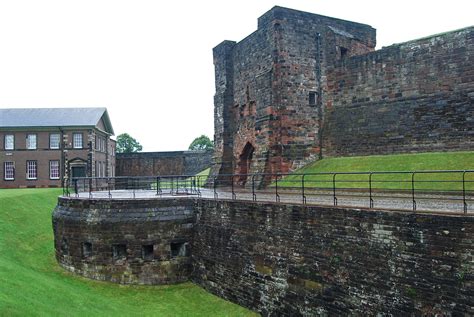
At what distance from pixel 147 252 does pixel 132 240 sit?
697 millimetres

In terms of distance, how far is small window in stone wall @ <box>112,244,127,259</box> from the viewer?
49.2 feet

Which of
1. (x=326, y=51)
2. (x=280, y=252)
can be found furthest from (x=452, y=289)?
(x=326, y=51)

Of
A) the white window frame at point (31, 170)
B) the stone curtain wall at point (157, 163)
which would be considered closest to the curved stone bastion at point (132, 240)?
the white window frame at point (31, 170)

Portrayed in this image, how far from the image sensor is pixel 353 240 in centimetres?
963

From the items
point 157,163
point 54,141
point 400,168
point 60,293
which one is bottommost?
point 60,293

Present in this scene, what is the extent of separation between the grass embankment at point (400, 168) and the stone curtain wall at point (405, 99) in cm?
79

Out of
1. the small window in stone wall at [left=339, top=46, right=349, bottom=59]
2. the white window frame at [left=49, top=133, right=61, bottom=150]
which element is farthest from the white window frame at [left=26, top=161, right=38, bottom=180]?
the small window in stone wall at [left=339, top=46, right=349, bottom=59]

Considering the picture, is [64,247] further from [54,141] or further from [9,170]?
Answer: [9,170]

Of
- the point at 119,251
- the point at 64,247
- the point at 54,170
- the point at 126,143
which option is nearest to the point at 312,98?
the point at 119,251

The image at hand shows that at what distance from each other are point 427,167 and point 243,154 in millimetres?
10423

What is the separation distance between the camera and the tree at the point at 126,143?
283 ft

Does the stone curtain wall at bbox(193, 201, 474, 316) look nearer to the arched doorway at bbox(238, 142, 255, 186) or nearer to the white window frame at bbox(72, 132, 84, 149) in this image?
the arched doorway at bbox(238, 142, 255, 186)

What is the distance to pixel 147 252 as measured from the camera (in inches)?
597

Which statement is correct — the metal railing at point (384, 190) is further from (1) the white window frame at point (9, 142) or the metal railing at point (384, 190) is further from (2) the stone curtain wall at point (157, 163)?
(2) the stone curtain wall at point (157, 163)
